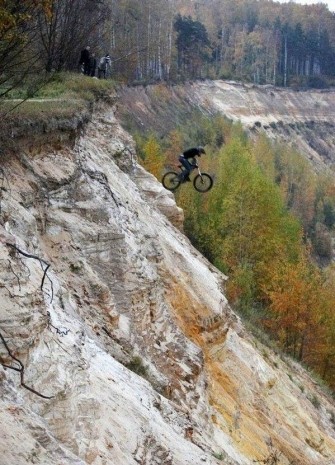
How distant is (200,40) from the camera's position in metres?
79.4

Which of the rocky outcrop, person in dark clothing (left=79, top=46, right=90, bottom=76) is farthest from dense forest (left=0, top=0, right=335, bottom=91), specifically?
the rocky outcrop

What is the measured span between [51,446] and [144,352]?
5968 millimetres

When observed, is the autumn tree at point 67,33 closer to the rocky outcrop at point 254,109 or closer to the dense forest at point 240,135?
the dense forest at point 240,135

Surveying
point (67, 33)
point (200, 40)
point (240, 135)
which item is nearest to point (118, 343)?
point (67, 33)

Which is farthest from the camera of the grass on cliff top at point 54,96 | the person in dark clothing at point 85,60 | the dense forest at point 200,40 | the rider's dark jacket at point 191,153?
the dense forest at point 200,40

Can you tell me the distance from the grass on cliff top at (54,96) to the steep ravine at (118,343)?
0.75 m

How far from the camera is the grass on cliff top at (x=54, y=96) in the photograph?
42.0 ft

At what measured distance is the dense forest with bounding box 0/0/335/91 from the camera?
2452cm

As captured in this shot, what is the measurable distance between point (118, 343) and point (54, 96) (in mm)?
8002

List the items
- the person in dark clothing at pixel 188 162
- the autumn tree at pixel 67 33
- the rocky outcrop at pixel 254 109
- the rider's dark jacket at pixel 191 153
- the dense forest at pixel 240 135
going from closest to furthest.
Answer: the rider's dark jacket at pixel 191 153 → the person in dark clothing at pixel 188 162 → the autumn tree at pixel 67 33 → the dense forest at pixel 240 135 → the rocky outcrop at pixel 254 109

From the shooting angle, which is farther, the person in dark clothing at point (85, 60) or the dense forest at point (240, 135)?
the dense forest at point (240, 135)

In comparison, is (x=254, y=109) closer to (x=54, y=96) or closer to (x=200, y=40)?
(x=200, y=40)

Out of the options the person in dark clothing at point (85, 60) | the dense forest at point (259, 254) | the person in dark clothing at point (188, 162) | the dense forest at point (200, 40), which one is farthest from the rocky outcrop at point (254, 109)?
the person in dark clothing at point (188, 162)

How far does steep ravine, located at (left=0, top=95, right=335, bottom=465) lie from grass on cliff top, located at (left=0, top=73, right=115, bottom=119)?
750 millimetres
